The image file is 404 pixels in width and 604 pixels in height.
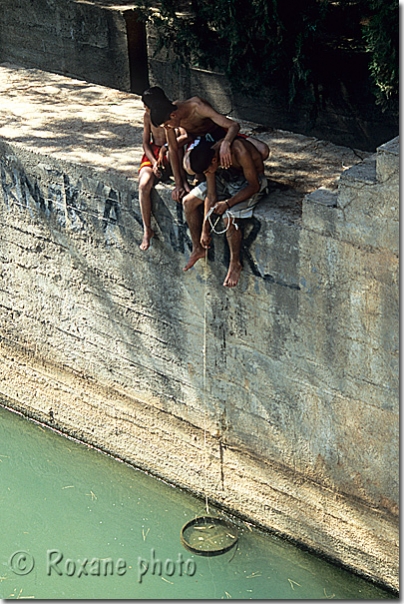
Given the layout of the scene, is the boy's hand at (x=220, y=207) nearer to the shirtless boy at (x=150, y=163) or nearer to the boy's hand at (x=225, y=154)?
the boy's hand at (x=225, y=154)

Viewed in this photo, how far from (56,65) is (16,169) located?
313cm

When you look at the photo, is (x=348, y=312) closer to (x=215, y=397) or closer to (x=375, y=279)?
(x=375, y=279)

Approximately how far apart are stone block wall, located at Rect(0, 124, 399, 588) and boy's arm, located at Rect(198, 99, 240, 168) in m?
0.36

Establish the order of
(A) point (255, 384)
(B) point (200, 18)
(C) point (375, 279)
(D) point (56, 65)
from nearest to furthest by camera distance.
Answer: (C) point (375, 279)
(A) point (255, 384)
(B) point (200, 18)
(D) point (56, 65)

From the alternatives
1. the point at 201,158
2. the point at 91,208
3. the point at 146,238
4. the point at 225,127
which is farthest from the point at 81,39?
the point at 201,158

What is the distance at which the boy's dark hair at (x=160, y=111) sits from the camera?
5.27 metres

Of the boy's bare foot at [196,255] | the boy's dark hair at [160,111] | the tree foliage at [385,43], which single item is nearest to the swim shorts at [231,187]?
the boy's bare foot at [196,255]

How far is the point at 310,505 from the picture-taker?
5711 millimetres

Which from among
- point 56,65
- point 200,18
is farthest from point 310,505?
point 56,65

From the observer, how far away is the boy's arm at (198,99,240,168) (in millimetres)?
5191

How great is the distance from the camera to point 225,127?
5.32 metres

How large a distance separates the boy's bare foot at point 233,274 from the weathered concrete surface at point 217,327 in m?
0.08

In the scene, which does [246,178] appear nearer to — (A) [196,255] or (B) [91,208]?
(A) [196,255]

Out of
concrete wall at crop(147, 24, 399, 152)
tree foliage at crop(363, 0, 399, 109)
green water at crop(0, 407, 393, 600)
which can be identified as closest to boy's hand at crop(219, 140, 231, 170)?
tree foliage at crop(363, 0, 399, 109)
